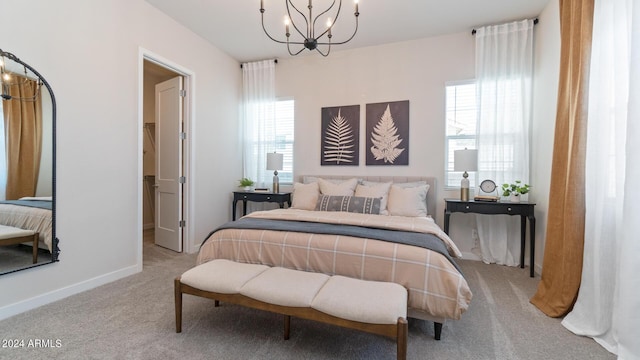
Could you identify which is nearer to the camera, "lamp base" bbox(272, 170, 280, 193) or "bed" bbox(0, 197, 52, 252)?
"bed" bbox(0, 197, 52, 252)

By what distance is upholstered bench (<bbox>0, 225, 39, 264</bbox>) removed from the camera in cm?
202

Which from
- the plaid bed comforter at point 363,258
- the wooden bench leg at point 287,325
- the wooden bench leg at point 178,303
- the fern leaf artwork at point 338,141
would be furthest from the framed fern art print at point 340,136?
the wooden bench leg at point 178,303

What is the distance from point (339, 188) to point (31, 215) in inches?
111

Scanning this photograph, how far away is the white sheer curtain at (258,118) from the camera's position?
4324mm

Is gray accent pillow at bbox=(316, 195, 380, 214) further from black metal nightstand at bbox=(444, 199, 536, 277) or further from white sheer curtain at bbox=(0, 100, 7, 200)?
white sheer curtain at bbox=(0, 100, 7, 200)

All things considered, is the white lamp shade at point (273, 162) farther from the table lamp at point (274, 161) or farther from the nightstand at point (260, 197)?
the nightstand at point (260, 197)

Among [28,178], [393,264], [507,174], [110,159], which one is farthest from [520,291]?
[28,178]

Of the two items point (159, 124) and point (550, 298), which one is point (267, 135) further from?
point (550, 298)

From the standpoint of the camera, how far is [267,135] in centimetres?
436

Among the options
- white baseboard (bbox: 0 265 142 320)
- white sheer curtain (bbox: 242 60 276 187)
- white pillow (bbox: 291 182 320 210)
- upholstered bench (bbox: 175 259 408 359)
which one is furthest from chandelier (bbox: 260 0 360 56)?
white baseboard (bbox: 0 265 142 320)

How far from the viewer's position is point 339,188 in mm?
3482

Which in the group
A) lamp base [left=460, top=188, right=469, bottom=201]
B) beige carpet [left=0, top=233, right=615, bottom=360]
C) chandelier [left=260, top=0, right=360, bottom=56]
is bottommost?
beige carpet [left=0, top=233, right=615, bottom=360]

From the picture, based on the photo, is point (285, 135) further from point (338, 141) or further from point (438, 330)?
point (438, 330)

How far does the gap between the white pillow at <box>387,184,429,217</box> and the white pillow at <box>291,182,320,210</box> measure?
2.96 ft
